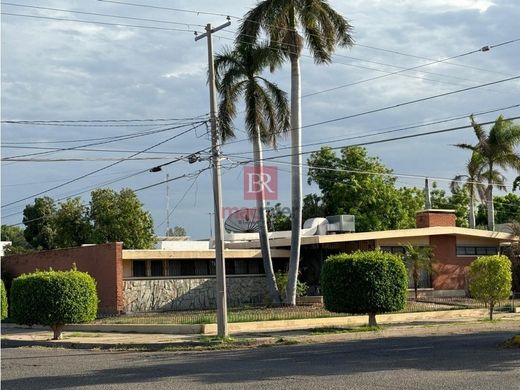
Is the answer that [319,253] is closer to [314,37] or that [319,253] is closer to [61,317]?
[314,37]

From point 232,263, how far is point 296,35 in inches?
477

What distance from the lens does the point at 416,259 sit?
39.0 metres

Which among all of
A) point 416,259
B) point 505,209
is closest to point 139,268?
point 416,259

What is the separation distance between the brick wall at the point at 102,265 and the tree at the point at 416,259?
13.9 metres

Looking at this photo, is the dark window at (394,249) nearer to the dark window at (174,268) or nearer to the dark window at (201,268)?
the dark window at (201,268)

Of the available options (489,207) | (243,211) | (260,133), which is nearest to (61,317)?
A: (260,133)

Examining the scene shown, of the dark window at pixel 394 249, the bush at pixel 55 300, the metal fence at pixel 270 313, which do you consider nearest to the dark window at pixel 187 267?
the metal fence at pixel 270 313

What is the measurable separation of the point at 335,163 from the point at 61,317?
132 ft

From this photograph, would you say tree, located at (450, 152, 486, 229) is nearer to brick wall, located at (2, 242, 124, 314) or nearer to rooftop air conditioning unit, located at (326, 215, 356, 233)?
rooftop air conditioning unit, located at (326, 215, 356, 233)

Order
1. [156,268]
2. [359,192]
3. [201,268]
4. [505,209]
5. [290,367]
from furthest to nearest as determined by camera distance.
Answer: [505,209] < [359,192] < [201,268] < [156,268] < [290,367]

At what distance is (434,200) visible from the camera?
76688mm

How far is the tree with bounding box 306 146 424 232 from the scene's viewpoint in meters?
63.5

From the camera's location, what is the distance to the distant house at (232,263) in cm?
3747

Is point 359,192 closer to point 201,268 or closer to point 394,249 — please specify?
point 394,249
